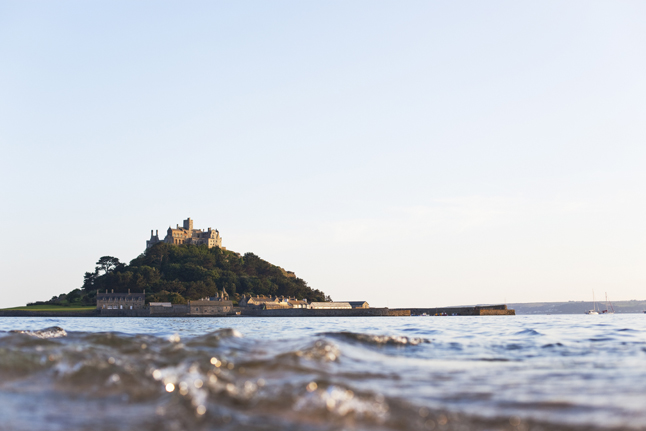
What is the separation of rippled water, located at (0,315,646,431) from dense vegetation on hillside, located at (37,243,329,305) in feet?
391

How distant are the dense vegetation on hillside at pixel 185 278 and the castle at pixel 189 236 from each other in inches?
568

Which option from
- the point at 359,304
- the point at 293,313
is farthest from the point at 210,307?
the point at 359,304

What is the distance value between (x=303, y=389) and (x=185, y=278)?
140m

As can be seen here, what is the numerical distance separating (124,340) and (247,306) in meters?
118

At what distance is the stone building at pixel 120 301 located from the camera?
12419 centimetres

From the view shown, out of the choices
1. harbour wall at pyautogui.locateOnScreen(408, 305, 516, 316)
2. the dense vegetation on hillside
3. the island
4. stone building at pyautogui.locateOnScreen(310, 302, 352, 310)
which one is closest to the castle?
the island

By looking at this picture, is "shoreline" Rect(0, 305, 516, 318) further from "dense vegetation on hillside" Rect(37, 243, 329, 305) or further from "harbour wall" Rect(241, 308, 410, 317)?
"dense vegetation on hillside" Rect(37, 243, 329, 305)

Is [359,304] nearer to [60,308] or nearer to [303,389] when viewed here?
[60,308]

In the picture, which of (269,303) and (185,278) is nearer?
(269,303)

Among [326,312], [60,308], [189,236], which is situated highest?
[189,236]

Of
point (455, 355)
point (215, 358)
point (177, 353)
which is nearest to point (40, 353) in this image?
point (177, 353)

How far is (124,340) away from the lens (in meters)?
14.3

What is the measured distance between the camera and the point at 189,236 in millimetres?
177000

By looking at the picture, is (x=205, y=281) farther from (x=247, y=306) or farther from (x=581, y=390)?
(x=581, y=390)
